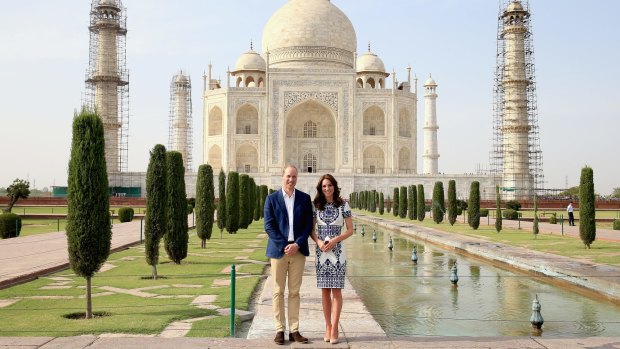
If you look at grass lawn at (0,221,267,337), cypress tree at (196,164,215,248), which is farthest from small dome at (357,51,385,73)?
grass lawn at (0,221,267,337)

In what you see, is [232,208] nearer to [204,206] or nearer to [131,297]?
[204,206]

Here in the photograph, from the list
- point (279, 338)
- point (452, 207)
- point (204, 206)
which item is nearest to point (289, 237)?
point (279, 338)

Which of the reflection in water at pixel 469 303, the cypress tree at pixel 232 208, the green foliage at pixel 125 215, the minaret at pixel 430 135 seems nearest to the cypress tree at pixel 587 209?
the reflection in water at pixel 469 303

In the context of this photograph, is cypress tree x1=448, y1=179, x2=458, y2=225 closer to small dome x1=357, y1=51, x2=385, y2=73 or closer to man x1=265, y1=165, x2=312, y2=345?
man x1=265, y1=165, x2=312, y2=345

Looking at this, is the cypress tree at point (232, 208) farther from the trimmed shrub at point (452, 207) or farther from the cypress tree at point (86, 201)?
the cypress tree at point (86, 201)

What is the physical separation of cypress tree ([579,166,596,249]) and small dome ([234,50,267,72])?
30.5 meters

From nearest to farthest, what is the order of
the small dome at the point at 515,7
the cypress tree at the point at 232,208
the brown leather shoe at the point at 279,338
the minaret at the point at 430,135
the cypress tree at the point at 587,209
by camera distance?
the brown leather shoe at the point at 279,338
the cypress tree at the point at 587,209
the cypress tree at the point at 232,208
the small dome at the point at 515,7
the minaret at the point at 430,135

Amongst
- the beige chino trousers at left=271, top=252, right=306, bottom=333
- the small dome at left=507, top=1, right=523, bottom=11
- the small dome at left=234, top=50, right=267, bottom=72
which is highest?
the small dome at left=507, top=1, right=523, bottom=11

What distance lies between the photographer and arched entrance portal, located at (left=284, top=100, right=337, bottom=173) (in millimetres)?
37938

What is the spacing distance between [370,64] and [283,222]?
37996 mm

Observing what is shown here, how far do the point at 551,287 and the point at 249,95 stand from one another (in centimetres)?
3091

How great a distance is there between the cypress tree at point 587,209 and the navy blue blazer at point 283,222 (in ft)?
25.7

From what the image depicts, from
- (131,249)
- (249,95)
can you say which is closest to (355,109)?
(249,95)

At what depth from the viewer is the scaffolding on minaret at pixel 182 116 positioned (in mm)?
41156
